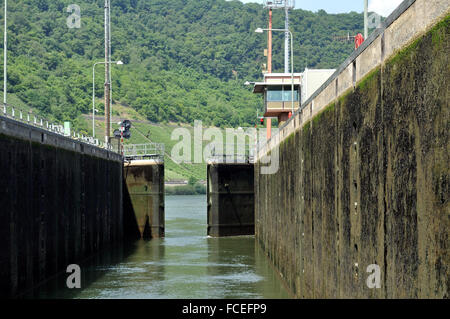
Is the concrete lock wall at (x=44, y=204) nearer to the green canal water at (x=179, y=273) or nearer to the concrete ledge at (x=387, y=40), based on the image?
the green canal water at (x=179, y=273)

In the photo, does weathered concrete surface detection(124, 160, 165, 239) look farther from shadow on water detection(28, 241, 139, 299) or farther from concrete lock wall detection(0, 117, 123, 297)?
concrete lock wall detection(0, 117, 123, 297)

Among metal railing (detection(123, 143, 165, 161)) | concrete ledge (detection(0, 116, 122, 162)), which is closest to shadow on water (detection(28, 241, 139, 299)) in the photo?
concrete ledge (detection(0, 116, 122, 162))

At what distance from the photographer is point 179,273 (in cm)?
2844

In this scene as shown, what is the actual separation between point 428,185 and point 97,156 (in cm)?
2863

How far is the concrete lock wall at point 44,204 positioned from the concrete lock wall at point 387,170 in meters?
7.61

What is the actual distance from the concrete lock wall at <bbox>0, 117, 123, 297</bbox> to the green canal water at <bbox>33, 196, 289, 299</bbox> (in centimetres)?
95

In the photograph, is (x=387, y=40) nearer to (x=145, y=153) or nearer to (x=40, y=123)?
(x=40, y=123)

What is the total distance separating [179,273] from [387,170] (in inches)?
802

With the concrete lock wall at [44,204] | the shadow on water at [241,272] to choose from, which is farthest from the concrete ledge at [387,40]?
the shadow on water at [241,272]

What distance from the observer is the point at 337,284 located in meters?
12.5

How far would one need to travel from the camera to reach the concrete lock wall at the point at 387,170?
7.14m
